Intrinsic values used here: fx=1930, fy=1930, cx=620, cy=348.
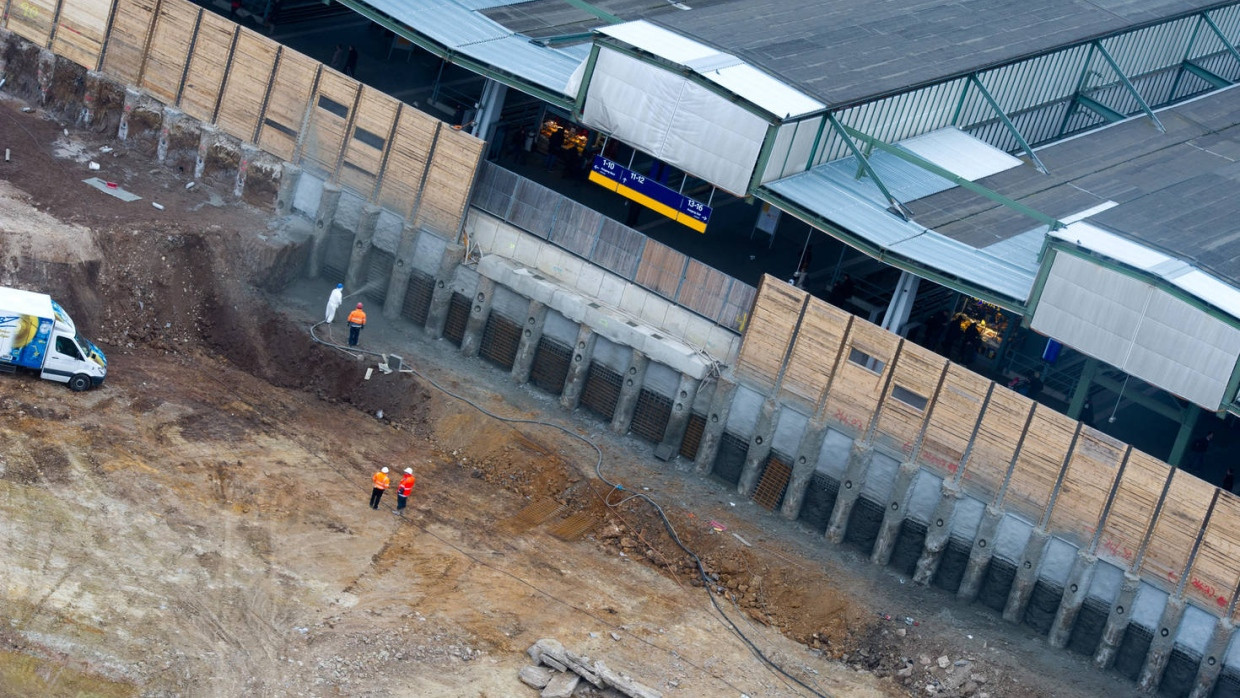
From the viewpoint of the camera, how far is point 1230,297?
2223 inches

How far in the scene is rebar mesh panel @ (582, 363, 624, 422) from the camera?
62938mm

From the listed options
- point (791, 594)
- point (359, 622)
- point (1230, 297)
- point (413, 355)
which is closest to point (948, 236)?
point (1230, 297)

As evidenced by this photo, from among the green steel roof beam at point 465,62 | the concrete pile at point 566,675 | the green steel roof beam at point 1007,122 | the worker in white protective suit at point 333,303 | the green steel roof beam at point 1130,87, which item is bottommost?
the concrete pile at point 566,675

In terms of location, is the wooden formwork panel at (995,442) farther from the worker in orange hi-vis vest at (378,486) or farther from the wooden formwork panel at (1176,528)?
the worker in orange hi-vis vest at (378,486)

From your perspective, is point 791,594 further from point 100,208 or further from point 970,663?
point 100,208

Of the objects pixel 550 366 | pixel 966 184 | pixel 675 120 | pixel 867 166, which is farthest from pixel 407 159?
pixel 966 184

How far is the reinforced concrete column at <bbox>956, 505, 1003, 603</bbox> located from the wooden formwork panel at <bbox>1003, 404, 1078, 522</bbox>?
2.01ft

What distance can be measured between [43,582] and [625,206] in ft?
91.8

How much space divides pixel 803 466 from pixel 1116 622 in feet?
34.4

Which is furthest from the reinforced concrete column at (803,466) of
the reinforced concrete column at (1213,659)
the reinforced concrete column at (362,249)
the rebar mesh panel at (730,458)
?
the reinforced concrete column at (362,249)

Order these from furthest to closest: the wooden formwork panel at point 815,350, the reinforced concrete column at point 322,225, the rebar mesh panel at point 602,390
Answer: the reinforced concrete column at point 322,225 → the rebar mesh panel at point 602,390 → the wooden formwork panel at point 815,350

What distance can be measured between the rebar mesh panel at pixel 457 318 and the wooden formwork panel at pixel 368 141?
4798 mm

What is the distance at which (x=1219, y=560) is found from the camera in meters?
54.7

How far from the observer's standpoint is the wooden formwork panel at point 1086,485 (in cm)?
5588
